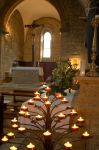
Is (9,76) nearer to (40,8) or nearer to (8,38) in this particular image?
(8,38)

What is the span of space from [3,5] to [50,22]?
5968 mm

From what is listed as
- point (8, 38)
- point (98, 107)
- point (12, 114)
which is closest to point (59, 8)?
point (8, 38)

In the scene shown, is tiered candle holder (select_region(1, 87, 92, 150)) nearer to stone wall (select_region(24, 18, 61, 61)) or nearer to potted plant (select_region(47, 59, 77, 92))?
potted plant (select_region(47, 59, 77, 92))

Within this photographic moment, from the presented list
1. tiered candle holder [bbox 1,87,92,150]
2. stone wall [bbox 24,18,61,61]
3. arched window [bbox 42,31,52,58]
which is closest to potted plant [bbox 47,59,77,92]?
tiered candle holder [bbox 1,87,92,150]

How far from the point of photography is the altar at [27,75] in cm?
1216

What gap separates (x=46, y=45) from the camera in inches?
836

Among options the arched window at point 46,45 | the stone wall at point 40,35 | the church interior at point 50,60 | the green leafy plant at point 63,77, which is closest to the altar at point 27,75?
the church interior at point 50,60

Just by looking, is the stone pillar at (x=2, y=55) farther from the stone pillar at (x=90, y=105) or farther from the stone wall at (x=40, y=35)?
the stone pillar at (x=90, y=105)

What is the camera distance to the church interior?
360cm

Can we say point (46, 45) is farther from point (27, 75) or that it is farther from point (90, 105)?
point (90, 105)

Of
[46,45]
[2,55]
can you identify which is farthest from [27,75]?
Answer: [46,45]

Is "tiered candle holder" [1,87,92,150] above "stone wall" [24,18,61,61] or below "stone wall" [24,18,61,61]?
below

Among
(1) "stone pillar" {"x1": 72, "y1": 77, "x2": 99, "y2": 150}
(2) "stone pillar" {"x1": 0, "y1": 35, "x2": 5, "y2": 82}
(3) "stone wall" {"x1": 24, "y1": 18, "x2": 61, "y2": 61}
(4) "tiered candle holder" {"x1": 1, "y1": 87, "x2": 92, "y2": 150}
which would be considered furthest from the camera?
(3) "stone wall" {"x1": 24, "y1": 18, "x2": 61, "y2": 61}

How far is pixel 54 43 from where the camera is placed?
68.4 ft
